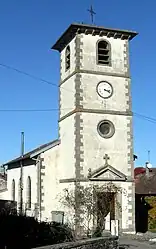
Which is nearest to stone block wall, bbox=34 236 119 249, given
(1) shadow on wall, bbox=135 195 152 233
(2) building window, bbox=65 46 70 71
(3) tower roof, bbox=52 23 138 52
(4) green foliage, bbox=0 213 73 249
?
(4) green foliage, bbox=0 213 73 249

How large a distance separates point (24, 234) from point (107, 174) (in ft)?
33.9

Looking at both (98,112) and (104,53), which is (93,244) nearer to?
(98,112)

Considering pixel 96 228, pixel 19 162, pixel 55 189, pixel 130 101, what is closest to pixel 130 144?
pixel 130 101

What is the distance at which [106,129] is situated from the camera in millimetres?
26297

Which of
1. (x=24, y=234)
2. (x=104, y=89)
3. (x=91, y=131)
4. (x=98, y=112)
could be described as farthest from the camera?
(x=104, y=89)

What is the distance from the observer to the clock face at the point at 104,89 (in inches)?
1046

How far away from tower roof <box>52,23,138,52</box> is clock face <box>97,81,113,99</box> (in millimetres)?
3313

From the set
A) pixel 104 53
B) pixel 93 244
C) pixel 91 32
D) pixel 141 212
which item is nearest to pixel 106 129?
pixel 104 53

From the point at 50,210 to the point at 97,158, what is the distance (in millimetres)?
4570

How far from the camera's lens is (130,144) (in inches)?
1044

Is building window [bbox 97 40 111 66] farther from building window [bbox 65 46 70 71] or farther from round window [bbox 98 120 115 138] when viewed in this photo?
round window [bbox 98 120 115 138]

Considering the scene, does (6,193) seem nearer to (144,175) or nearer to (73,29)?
(144,175)

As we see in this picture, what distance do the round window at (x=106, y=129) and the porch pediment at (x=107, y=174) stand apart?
207 cm

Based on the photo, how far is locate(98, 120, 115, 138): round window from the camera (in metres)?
26.1
